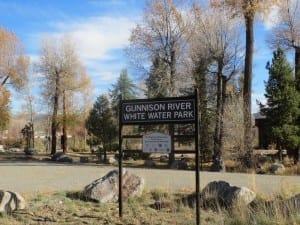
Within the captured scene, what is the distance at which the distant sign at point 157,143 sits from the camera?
10.3 meters

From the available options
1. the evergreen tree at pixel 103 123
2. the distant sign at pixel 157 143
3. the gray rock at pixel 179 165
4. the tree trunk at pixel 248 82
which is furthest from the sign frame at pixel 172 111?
the evergreen tree at pixel 103 123

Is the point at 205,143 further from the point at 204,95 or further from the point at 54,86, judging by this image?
the point at 54,86

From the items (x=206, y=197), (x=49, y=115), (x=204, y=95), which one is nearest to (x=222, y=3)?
(x=204, y=95)

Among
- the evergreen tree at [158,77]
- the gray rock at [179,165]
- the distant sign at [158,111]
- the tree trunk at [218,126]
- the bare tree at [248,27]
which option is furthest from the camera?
the evergreen tree at [158,77]

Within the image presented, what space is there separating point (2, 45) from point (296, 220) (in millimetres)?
42238

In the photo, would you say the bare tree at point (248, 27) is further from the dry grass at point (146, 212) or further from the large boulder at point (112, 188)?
the dry grass at point (146, 212)

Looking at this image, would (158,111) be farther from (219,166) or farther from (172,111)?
(219,166)

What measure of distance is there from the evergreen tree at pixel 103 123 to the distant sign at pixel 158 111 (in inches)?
1185

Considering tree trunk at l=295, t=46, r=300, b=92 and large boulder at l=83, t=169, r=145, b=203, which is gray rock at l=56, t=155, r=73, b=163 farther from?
large boulder at l=83, t=169, r=145, b=203

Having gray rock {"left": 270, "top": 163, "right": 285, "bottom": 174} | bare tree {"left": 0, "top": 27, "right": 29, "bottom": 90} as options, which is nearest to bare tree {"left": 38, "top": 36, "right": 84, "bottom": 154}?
bare tree {"left": 0, "top": 27, "right": 29, "bottom": 90}

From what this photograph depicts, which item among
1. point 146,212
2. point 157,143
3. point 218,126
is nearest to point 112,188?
point 146,212

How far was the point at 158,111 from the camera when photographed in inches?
404

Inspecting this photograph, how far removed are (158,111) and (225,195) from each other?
2.90m

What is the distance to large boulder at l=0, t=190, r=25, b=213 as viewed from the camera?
10484mm
